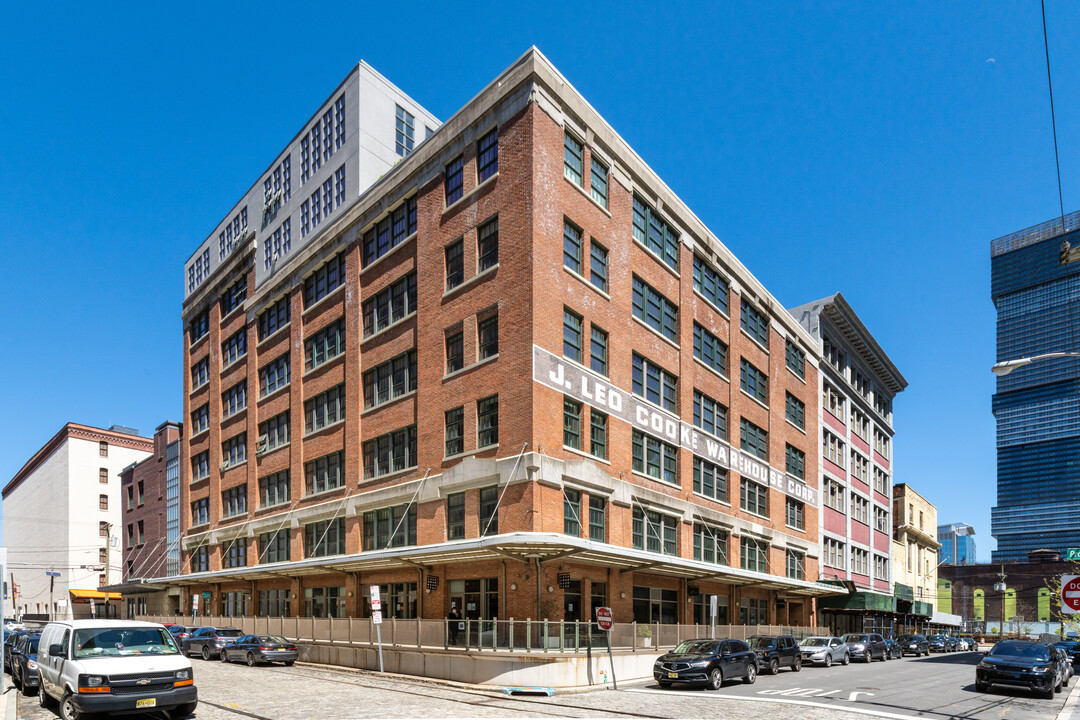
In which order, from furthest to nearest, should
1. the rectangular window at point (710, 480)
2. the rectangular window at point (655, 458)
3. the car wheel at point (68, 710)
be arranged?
the rectangular window at point (710, 480), the rectangular window at point (655, 458), the car wheel at point (68, 710)

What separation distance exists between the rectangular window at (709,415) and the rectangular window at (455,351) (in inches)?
550

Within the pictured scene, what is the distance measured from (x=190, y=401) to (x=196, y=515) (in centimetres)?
862

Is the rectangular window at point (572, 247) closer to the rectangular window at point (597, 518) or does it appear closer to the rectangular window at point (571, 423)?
the rectangular window at point (571, 423)

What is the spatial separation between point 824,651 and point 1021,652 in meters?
13.3

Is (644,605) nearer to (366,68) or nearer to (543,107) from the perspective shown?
(543,107)

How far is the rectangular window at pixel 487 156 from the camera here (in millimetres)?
33625

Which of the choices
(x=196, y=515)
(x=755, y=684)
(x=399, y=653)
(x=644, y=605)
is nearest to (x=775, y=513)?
(x=644, y=605)

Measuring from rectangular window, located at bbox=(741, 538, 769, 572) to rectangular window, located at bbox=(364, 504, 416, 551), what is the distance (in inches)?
781

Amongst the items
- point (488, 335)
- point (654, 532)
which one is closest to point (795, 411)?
point (654, 532)

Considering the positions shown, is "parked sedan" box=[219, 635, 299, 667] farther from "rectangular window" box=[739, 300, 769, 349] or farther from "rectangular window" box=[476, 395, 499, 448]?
"rectangular window" box=[739, 300, 769, 349]

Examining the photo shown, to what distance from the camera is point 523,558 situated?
2905 centimetres

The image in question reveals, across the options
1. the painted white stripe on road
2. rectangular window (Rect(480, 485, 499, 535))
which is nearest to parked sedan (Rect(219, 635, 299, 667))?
rectangular window (Rect(480, 485, 499, 535))

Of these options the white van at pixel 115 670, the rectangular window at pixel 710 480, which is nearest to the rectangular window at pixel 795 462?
the rectangular window at pixel 710 480

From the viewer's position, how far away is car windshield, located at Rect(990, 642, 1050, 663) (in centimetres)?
2691
